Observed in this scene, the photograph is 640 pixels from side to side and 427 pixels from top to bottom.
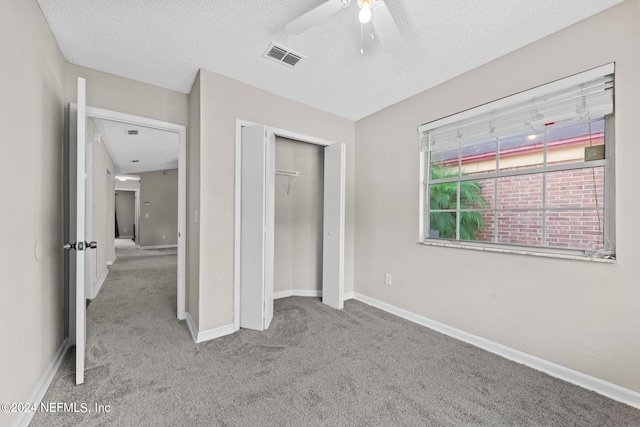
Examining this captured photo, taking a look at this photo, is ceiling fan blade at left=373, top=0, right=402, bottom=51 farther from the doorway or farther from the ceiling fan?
the doorway

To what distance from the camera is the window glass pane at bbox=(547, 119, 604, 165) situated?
6.15 feet

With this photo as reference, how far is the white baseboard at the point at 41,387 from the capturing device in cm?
139

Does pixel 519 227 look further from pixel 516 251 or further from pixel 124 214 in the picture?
pixel 124 214

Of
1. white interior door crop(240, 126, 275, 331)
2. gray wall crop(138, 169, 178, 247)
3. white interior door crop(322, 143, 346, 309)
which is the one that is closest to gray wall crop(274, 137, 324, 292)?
white interior door crop(322, 143, 346, 309)

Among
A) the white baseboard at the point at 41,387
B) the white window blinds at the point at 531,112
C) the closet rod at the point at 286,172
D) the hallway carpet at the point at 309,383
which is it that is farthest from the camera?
the closet rod at the point at 286,172

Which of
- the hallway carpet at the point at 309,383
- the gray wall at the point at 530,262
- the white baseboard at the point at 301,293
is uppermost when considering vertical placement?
the gray wall at the point at 530,262

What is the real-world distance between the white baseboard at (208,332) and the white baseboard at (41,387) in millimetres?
912

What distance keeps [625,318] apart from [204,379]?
9.07 feet

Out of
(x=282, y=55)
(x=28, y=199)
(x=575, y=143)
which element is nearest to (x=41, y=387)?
(x=28, y=199)

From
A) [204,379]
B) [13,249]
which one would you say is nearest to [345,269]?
[204,379]

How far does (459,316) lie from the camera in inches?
99.1

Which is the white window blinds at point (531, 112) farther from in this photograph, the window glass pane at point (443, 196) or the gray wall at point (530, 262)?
the window glass pane at point (443, 196)

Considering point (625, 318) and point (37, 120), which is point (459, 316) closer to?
point (625, 318)

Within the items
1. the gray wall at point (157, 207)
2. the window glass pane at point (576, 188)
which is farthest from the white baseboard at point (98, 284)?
the window glass pane at point (576, 188)
